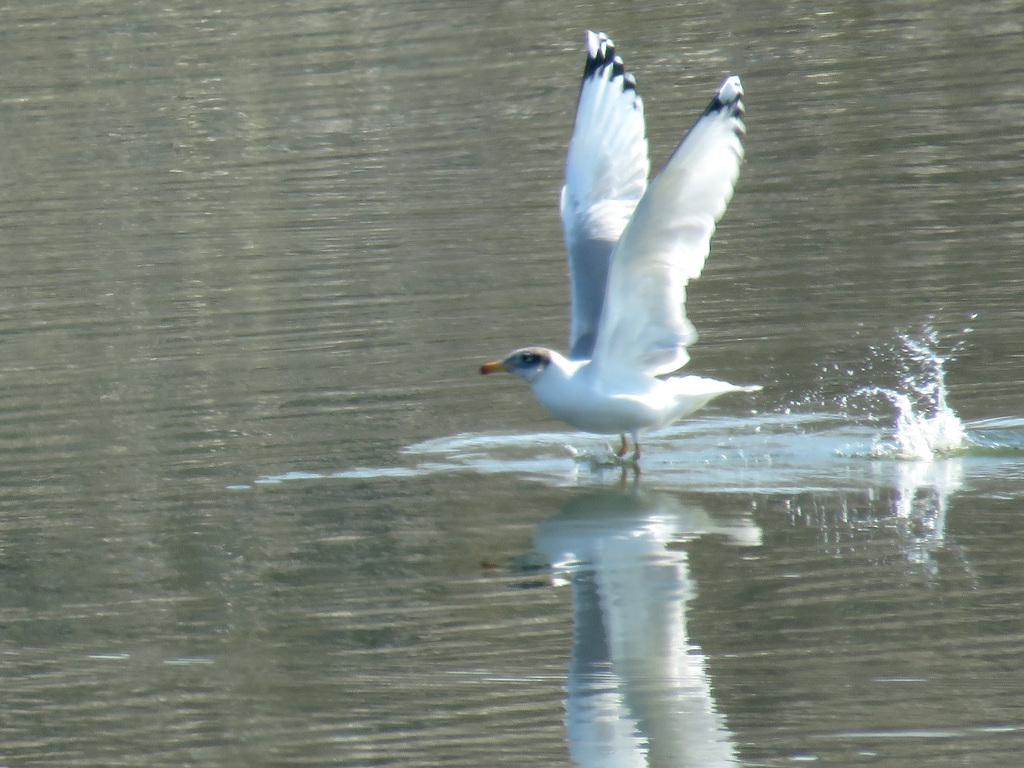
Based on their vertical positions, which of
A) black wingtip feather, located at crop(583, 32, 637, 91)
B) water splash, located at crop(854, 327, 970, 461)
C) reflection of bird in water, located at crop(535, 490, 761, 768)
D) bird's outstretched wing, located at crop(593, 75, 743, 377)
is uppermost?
black wingtip feather, located at crop(583, 32, 637, 91)

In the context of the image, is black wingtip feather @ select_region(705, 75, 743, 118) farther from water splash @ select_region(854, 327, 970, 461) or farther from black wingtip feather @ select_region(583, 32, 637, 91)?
water splash @ select_region(854, 327, 970, 461)

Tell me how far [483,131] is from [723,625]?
13055mm

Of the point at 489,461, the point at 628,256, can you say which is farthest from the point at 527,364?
the point at 628,256

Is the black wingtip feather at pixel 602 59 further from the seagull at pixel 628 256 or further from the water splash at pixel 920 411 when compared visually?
the water splash at pixel 920 411

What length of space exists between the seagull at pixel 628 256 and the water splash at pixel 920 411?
40.1 inches

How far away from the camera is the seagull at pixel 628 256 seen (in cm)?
799

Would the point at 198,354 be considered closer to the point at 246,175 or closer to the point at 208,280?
the point at 208,280

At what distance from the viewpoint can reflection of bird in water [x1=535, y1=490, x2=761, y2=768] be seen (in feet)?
18.9

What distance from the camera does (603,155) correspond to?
964cm

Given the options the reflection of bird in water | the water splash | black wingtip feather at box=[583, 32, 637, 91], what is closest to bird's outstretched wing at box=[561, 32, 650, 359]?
black wingtip feather at box=[583, 32, 637, 91]

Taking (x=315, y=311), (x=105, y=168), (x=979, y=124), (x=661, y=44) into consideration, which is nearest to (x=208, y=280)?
(x=315, y=311)

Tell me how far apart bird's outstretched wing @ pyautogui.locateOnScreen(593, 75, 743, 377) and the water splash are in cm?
124

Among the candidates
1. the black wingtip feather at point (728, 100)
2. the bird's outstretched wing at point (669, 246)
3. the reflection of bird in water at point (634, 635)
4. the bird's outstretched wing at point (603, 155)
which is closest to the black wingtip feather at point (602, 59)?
the bird's outstretched wing at point (603, 155)

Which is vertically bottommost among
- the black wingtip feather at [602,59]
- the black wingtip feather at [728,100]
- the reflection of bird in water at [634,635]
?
the reflection of bird in water at [634,635]
